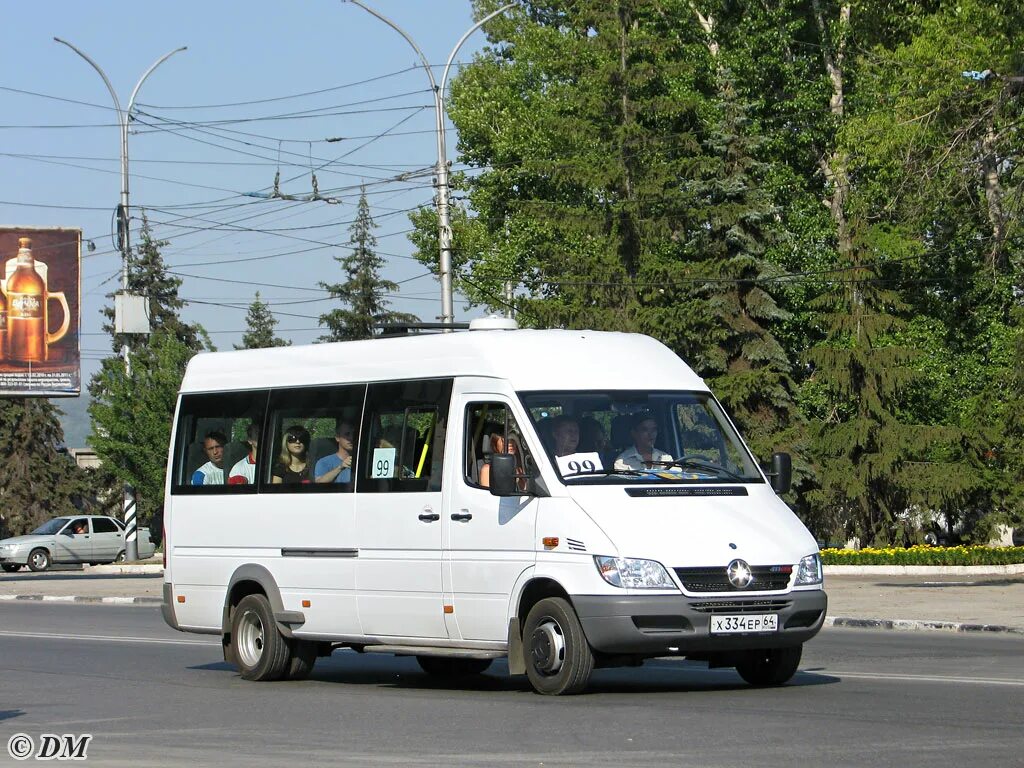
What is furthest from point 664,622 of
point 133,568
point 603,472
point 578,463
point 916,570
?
point 133,568

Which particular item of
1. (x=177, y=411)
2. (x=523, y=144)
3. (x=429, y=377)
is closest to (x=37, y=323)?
(x=523, y=144)

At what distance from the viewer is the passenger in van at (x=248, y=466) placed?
1589 centimetres

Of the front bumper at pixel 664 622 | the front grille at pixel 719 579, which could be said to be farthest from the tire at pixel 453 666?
the front grille at pixel 719 579

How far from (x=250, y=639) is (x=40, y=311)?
3466cm

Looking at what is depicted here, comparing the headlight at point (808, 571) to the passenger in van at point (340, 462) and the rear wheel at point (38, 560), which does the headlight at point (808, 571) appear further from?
the rear wheel at point (38, 560)

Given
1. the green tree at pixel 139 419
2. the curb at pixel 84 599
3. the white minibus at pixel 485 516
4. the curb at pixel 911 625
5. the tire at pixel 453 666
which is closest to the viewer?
the white minibus at pixel 485 516

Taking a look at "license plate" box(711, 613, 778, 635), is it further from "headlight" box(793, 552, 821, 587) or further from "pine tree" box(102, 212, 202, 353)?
"pine tree" box(102, 212, 202, 353)

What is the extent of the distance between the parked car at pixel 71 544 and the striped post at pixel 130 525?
25.6ft

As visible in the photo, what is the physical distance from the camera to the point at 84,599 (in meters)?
33.3

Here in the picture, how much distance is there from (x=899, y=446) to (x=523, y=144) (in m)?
25.1

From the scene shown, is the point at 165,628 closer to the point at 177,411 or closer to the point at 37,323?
the point at 177,411

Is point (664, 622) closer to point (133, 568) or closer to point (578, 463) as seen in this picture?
point (578, 463)

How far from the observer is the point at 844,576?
35375 mm

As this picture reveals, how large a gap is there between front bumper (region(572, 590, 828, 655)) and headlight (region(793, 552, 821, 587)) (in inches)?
11.4
